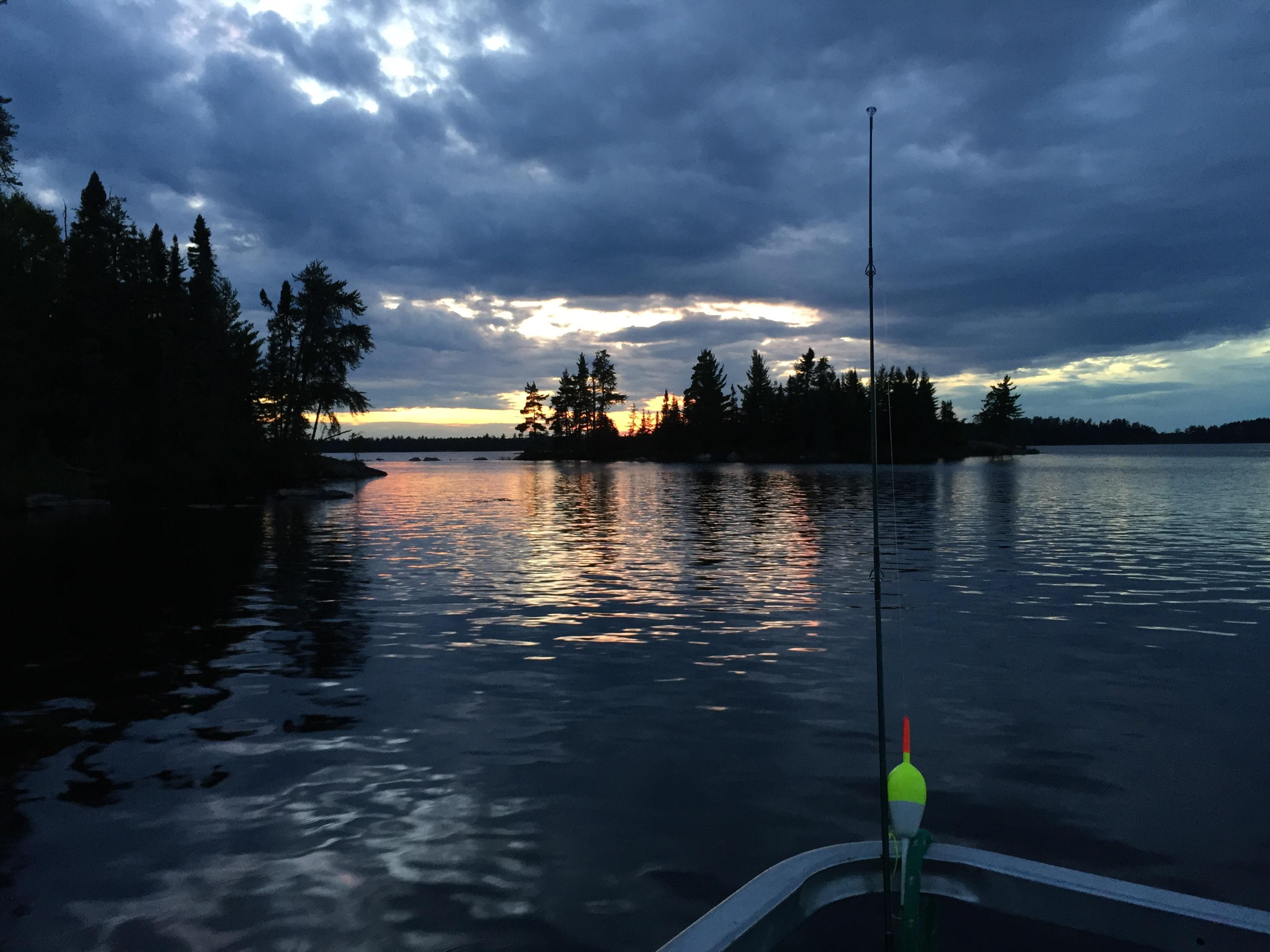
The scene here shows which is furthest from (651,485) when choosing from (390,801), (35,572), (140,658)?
(390,801)

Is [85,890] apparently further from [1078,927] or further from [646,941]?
[1078,927]

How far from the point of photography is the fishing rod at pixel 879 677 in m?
4.68

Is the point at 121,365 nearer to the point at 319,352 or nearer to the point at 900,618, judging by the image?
the point at 319,352

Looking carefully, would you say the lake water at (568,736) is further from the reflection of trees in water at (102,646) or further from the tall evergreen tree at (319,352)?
the tall evergreen tree at (319,352)

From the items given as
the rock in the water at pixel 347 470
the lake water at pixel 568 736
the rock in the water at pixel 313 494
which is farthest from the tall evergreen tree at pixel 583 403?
the lake water at pixel 568 736

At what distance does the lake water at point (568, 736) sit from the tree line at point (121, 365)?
1168 inches

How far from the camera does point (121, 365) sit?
51000 millimetres

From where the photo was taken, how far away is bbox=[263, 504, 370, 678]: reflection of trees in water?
12.0 m

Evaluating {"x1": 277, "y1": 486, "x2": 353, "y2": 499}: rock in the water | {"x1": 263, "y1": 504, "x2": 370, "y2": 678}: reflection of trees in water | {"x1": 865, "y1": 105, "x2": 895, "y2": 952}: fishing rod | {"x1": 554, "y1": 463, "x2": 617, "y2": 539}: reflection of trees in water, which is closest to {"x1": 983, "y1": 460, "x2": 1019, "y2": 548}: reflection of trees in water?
{"x1": 554, "y1": 463, "x2": 617, "y2": 539}: reflection of trees in water

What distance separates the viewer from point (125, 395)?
49938mm

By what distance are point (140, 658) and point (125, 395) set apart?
45371 mm

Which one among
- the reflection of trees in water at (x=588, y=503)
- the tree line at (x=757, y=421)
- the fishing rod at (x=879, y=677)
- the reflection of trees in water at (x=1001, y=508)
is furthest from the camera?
the tree line at (x=757, y=421)

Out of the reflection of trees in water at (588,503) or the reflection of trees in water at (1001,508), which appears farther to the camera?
the reflection of trees in water at (588,503)

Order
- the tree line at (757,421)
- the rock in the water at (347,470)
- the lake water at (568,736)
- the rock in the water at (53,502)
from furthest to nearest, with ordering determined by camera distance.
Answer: the tree line at (757,421) < the rock in the water at (347,470) < the rock in the water at (53,502) < the lake water at (568,736)
